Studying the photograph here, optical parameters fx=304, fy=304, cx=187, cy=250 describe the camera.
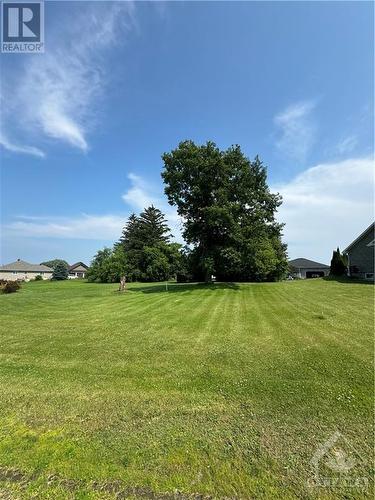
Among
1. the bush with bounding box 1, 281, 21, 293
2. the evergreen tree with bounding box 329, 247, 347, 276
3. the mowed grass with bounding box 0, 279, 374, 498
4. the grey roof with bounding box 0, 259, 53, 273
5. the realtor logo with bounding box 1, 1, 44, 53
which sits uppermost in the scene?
the realtor logo with bounding box 1, 1, 44, 53

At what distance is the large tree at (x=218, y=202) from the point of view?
2269 centimetres

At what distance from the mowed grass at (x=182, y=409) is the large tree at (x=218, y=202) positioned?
1335 centimetres

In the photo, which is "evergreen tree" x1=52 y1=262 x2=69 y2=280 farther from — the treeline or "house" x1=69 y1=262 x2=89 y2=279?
the treeline

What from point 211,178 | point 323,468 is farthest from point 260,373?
point 211,178

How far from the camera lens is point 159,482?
136 inches

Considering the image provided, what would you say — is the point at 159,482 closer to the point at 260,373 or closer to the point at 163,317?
the point at 260,373

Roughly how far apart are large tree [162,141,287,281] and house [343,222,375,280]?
27.6 ft

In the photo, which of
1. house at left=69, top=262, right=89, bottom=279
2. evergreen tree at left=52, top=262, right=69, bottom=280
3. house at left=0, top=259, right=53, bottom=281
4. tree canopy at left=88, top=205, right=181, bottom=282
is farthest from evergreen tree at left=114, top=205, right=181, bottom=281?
house at left=69, top=262, right=89, bottom=279

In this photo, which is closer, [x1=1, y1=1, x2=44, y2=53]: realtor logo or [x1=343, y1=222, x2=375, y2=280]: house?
[x1=1, y1=1, x2=44, y2=53]: realtor logo

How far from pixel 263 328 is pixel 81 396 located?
6089mm

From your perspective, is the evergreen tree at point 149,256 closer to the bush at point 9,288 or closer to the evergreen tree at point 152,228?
the evergreen tree at point 152,228

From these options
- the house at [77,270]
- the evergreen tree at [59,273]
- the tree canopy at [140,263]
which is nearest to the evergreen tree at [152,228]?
the tree canopy at [140,263]

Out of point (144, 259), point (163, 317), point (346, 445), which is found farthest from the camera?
point (144, 259)

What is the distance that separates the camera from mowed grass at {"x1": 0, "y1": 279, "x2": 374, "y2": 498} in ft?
11.4
